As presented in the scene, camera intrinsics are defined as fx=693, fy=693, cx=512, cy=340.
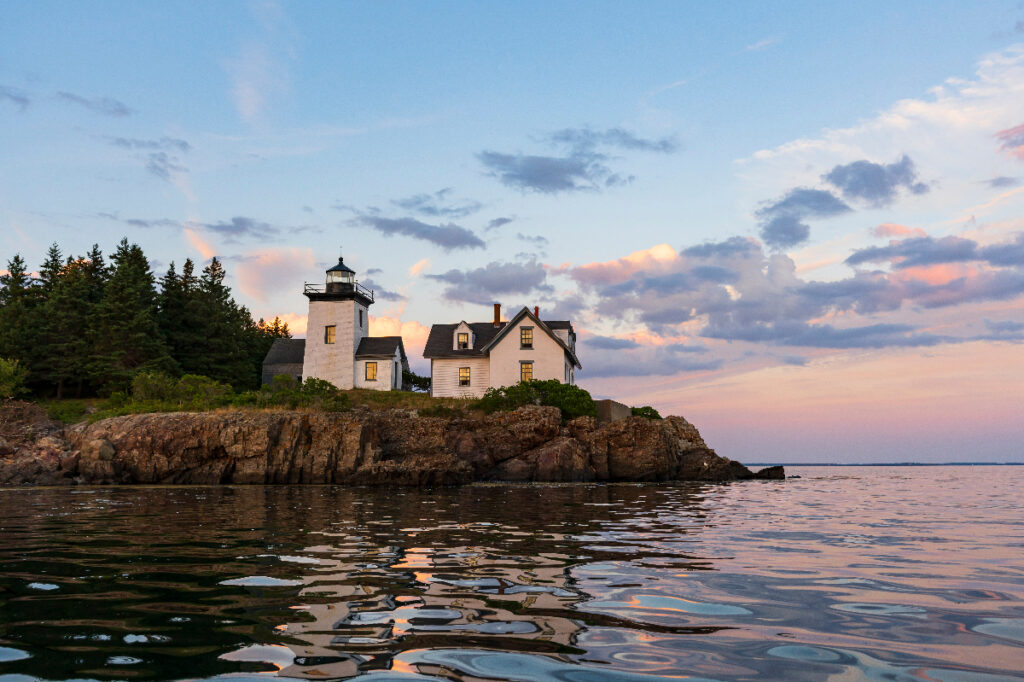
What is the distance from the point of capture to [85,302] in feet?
217

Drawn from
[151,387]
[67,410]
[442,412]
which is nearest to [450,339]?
[442,412]

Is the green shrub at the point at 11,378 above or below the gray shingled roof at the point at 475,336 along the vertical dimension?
below

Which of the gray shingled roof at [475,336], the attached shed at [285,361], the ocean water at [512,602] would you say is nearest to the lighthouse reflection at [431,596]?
the ocean water at [512,602]

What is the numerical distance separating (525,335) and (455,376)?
24.7 ft

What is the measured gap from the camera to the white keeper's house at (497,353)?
192 ft

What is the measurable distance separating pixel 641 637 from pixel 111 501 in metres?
23.7

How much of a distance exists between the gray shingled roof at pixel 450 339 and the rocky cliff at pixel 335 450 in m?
14.8

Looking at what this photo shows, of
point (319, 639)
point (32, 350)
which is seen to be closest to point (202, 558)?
point (319, 639)

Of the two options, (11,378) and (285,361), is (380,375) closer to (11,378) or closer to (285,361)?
(285,361)

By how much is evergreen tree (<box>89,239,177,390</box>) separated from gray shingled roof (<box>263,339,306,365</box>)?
1103cm

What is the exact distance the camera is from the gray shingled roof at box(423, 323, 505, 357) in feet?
200

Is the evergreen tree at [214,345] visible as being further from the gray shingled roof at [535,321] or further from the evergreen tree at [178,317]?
the gray shingled roof at [535,321]

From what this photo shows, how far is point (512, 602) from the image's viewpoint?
684 centimetres

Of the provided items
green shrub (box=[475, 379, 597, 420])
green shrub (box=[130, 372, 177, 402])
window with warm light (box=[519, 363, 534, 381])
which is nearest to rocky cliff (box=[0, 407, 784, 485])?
green shrub (box=[475, 379, 597, 420])
